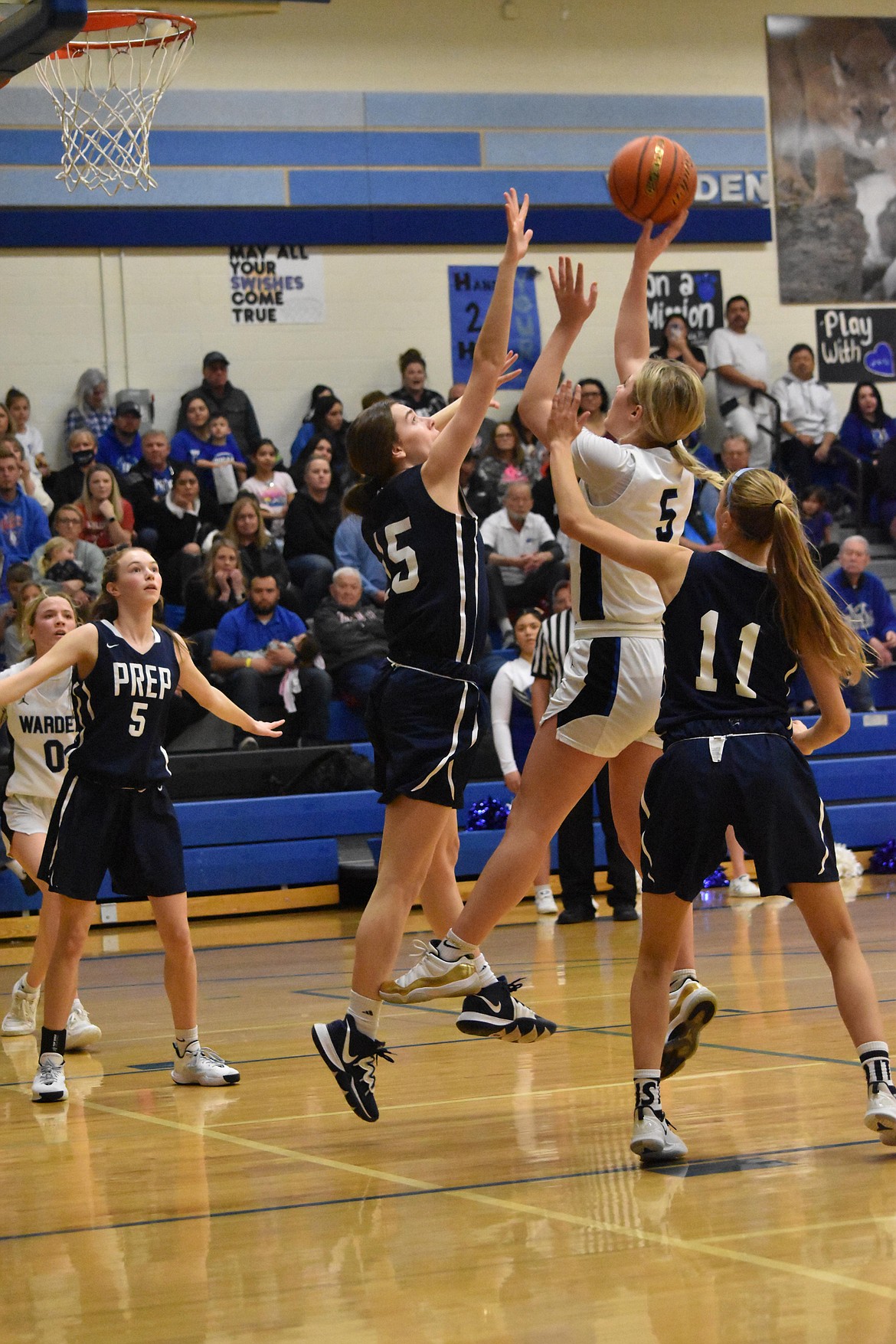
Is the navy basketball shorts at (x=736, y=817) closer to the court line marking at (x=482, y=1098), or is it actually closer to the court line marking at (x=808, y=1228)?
the court line marking at (x=808, y=1228)

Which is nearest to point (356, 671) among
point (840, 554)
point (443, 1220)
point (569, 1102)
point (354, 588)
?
point (354, 588)

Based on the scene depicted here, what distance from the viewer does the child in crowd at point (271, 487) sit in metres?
12.6

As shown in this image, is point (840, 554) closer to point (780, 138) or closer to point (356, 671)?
point (356, 671)

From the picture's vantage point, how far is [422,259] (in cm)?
1502

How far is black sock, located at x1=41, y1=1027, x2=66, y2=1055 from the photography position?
492 centimetres

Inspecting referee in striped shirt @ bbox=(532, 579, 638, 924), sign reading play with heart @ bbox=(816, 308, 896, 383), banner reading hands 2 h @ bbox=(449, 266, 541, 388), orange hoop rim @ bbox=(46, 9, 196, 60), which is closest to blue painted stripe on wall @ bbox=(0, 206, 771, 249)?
banner reading hands 2 h @ bbox=(449, 266, 541, 388)

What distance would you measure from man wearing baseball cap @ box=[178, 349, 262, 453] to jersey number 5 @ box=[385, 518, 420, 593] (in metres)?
9.83

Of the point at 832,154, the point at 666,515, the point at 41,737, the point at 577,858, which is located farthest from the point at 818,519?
the point at 666,515

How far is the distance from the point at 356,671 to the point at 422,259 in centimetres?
555

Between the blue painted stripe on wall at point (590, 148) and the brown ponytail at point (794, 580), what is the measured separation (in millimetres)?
12324

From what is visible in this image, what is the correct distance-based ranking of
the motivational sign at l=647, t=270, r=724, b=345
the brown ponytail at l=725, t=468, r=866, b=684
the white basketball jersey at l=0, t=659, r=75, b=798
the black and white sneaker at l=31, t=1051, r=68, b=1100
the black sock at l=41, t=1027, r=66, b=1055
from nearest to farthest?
the brown ponytail at l=725, t=468, r=866, b=684, the black and white sneaker at l=31, t=1051, r=68, b=1100, the black sock at l=41, t=1027, r=66, b=1055, the white basketball jersey at l=0, t=659, r=75, b=798, the motivational sign at l=647, t=270, r=724, b=345

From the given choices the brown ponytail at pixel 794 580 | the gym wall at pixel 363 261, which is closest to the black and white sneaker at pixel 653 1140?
the brown ponytail at pixel 794 580

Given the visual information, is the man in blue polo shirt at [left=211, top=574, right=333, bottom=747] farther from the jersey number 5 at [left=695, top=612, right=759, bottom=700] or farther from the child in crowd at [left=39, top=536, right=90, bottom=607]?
the jersey number 5 at [left=695, top=612, right=759, bottom=700]

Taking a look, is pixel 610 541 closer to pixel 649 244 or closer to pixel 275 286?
pixel 649 244
